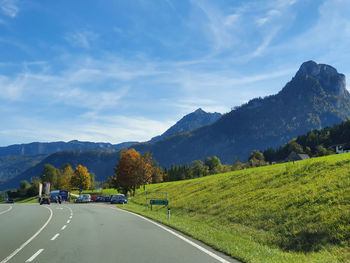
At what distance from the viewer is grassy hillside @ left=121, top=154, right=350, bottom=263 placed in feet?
32.7

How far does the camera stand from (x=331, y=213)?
511 inches

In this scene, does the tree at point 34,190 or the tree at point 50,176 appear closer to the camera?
the tree at point 34,190

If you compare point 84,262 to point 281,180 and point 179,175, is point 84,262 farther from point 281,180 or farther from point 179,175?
point 179,175

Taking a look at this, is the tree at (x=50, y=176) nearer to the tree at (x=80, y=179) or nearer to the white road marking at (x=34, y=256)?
the tree at (x=80, y=179)

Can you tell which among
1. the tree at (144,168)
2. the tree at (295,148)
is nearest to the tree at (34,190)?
the tree at (144,168)

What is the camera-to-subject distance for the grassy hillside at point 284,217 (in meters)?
9.97

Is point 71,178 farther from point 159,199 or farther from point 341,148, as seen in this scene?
point 341,148

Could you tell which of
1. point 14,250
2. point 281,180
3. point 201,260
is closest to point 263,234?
point 201,260

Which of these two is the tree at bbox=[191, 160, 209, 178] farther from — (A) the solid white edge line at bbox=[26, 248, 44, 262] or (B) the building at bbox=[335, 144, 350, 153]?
(A) the solid white edge line at bbox=[26, 248, 44, 262]

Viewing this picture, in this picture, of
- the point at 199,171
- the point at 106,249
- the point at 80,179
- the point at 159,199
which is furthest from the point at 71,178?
the point at 106,249

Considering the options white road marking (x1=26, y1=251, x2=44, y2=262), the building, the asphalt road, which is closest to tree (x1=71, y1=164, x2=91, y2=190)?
the building

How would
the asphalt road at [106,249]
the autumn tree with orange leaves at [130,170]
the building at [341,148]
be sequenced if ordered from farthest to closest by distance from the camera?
the building at [341,148] → the autumn tree with orange leaves at [130,170] → the asphalt road at [106,249]

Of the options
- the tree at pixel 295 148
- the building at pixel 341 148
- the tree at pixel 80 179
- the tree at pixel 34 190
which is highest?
the tree at pixel 295 148

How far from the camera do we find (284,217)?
15.1 meters
